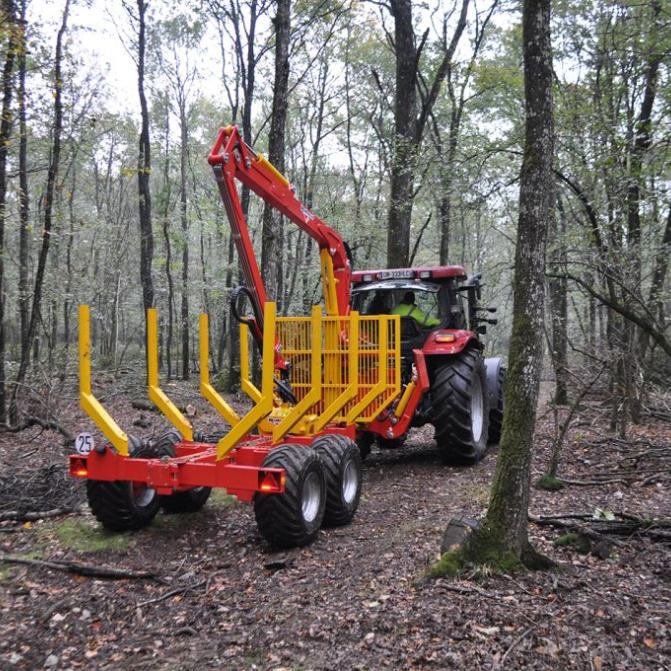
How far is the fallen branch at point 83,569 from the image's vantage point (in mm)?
4242

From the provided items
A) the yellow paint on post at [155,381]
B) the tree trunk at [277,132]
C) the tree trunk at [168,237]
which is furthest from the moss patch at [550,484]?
the tree trunk at [168,237]

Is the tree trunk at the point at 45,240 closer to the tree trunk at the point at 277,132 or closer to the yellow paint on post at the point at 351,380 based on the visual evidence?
the tree trunk at the point at 277,132

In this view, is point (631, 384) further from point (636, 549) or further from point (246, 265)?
point (246, 265)

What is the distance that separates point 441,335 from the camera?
25.2 ft

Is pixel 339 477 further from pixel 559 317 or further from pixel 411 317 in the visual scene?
pixel 559 317

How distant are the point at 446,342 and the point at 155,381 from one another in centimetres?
383

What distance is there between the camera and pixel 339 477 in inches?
204

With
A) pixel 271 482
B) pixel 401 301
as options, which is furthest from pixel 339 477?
pixel 401 301

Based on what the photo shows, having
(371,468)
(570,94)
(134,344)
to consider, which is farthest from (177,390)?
(134,344)

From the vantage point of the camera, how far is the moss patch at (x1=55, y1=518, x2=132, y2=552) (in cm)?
482

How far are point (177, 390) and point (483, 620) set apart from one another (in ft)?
44.0

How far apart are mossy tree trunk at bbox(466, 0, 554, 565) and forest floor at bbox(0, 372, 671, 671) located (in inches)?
10.3

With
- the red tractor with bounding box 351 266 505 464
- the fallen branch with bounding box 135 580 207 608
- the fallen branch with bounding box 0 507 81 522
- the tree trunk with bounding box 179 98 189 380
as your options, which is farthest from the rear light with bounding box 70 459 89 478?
the tree trunk with bounding box 179 98 189 380

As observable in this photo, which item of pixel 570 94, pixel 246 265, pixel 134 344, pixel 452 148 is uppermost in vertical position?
pixel 570 94
